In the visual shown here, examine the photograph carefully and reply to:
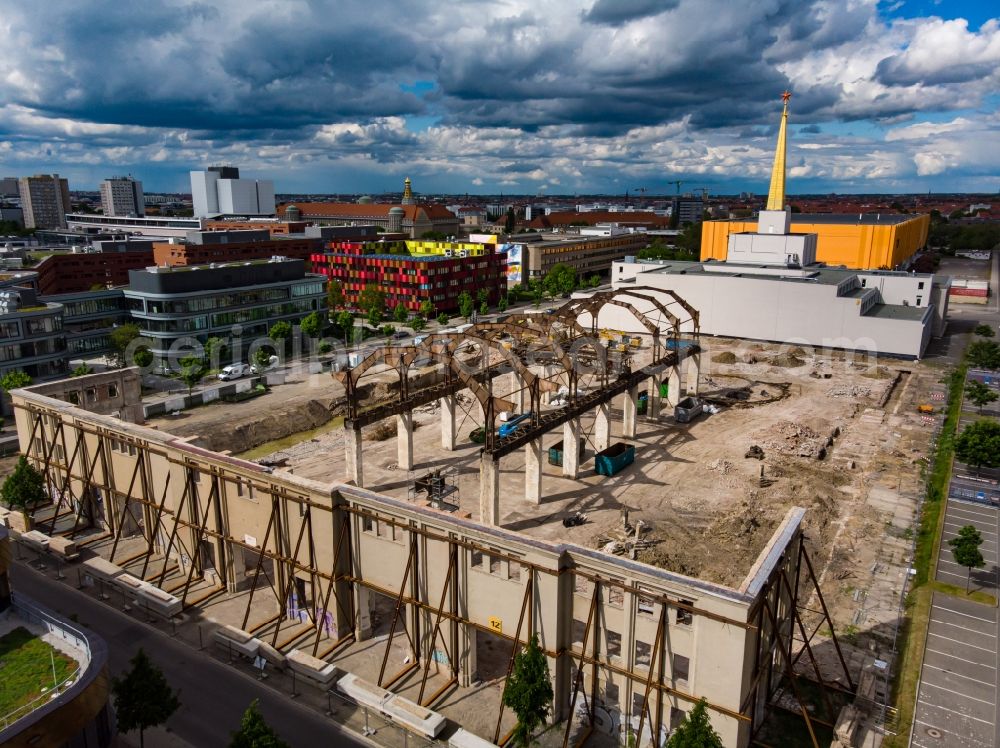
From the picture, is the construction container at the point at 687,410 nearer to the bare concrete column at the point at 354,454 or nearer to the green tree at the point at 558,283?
the bare concrete column at the point at 354,454

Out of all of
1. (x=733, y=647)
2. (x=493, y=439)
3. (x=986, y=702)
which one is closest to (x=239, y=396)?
(x=493, y=439)

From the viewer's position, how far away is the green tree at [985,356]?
228ft

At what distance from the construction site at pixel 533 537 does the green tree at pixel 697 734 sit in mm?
1639

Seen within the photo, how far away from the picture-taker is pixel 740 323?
85.1 m

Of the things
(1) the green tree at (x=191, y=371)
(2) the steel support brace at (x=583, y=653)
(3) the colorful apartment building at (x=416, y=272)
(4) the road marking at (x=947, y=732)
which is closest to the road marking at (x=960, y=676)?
(4) the road marking at (x=947, y=732)

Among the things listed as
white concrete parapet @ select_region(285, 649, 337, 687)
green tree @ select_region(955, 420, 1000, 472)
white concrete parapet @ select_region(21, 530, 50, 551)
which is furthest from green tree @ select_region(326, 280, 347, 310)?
green tree @ select_region(955, 420, 1000, 472)

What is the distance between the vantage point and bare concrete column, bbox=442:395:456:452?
48875mm

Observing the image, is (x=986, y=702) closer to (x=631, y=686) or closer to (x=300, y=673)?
(x=631, y=686)

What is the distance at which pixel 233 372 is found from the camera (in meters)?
67.1

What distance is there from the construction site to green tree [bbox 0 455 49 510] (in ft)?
4.16

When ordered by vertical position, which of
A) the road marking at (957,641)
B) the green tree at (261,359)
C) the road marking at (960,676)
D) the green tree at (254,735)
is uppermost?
the green tree at (254,735)

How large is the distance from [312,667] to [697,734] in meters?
14.3

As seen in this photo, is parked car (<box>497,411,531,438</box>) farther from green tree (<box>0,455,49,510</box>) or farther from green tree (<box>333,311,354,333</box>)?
green tree (<box>333,311,354,333</box>)

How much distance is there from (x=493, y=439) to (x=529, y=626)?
14.0 metres
